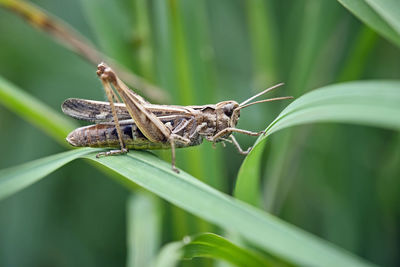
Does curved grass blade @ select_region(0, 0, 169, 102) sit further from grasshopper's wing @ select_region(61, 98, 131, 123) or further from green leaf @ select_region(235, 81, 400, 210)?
green leaf @ select_region(235, 81, 400, 210)

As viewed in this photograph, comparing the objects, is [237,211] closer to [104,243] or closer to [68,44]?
[68,44]

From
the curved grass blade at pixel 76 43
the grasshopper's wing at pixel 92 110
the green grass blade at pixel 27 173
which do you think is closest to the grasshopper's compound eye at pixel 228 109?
the curved grass blade at pixel 76 43

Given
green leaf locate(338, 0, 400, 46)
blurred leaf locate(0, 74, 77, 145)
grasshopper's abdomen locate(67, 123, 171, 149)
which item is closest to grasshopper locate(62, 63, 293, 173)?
grasshopper's abdomen locate(67, 123, 171, 149)

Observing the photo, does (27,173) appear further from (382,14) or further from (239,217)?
(382,14)

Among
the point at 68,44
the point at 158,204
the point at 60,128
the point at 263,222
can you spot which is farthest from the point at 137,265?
the point at 68,44

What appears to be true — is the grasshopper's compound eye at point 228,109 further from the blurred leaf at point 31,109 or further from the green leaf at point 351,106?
the blurred leaf at point 31,109

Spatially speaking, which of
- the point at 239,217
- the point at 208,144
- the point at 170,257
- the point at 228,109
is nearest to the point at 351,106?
the point at 239,217

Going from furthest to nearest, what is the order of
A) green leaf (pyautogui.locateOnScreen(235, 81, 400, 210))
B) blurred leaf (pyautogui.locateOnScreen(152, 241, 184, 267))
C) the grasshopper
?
the grasshopper < blurred leaf (pyautogui.locateOnScreen(152, 241, 184, 267)) < green leaf (pyautogui.locateOnScreen(235, 81, 400, 210))

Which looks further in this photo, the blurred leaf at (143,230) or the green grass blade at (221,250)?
the blurred leaf at (143,230)
